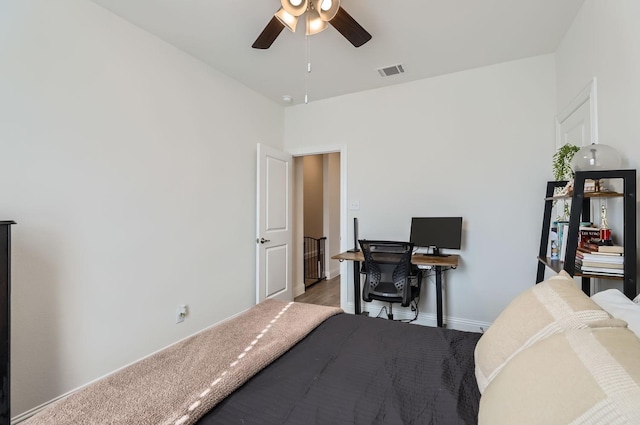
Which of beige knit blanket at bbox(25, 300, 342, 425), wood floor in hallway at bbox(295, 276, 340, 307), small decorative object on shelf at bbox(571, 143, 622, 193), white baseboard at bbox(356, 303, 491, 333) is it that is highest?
small decorative object on shelf at bbox(571, 143, 622, 193)

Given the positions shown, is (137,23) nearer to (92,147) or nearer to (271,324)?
(92,147)

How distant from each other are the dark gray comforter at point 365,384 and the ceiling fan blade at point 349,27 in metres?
1.87

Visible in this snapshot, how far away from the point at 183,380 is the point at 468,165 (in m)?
3.03

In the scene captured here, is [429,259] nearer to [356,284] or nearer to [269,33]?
[356,284]

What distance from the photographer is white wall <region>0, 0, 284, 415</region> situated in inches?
66.4

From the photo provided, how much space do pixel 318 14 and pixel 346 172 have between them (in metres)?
1.89

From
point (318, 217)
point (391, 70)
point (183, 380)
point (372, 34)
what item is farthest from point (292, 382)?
point (318, 217)

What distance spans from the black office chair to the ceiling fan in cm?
169

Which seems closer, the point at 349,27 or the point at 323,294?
the point at 349,27

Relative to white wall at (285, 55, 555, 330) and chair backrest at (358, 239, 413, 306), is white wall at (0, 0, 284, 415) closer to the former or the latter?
chair backrest at (358, 239, 413, 306)

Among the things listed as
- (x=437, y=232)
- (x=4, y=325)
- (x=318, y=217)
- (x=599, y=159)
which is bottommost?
(x=4, y=325)

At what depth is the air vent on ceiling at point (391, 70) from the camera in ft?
9.61

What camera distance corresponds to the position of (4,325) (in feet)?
4.24

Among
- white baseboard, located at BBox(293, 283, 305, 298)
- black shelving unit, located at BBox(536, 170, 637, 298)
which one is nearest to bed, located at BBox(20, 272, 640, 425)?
black shelving unit, located at BBox(536, 170, 637, 298)
